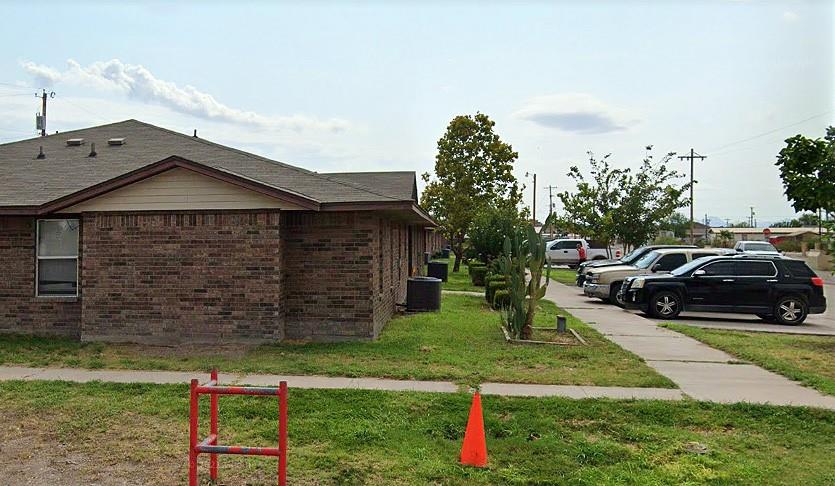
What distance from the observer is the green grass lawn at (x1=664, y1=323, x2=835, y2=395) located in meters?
9.14

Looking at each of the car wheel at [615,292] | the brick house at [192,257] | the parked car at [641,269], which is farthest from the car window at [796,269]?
the brick house at [192,257]

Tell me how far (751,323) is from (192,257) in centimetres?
1276

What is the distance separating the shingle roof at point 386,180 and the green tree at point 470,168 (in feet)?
54.5

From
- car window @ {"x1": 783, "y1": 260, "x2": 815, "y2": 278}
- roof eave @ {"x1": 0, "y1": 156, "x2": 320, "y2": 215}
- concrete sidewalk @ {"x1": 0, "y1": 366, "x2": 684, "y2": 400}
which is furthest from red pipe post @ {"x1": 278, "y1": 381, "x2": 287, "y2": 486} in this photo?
car window @ {"x1": 783, "y1": 260, "x2": 815, "y2": 278}

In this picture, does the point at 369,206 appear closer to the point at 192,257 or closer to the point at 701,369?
the point at 192,257

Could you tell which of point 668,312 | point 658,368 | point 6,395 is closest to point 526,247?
point 658,368

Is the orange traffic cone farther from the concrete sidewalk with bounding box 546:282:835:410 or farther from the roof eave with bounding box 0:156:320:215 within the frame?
the roof eave with bounding box 0:156:320:215

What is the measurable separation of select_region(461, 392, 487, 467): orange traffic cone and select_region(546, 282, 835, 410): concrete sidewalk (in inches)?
138

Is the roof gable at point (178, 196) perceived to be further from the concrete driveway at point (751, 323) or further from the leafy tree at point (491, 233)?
the leafy tree at point (491, 233)

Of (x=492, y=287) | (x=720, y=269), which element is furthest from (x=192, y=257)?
(x=720, y=269)

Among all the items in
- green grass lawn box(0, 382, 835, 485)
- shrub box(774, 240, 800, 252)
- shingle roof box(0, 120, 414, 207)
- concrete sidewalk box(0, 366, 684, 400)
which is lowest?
green grass lawn box(0, 382, 835, 485)

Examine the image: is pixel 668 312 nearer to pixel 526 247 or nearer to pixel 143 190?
pixel 526 247

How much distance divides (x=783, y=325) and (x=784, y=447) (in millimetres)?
10902

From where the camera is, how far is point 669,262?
1948 centimetres
